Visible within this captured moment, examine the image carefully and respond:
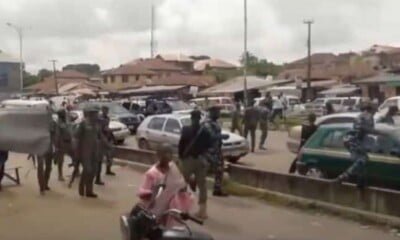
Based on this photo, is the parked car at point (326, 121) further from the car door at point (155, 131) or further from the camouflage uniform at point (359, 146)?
the camouflage uniform at point (359, 146)

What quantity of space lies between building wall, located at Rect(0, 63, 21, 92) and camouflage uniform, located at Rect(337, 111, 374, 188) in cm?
4408

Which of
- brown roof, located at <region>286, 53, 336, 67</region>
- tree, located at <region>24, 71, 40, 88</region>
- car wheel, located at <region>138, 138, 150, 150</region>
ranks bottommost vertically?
car wheel, located at <region>138, 138, 150, 150</region>

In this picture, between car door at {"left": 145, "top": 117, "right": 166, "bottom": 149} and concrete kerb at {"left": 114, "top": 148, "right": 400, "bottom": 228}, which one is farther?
car door at {"left": 145, "top": 117, "right": 166, "bottom": 149}

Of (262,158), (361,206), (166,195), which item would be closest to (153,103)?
(262,158)

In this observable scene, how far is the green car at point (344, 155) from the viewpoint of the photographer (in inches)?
472

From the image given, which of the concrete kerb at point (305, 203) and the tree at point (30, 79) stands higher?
the tree at point (30, 79)

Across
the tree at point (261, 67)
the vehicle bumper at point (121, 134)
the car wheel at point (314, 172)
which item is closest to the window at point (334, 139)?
the car wheel at point (314, 172)

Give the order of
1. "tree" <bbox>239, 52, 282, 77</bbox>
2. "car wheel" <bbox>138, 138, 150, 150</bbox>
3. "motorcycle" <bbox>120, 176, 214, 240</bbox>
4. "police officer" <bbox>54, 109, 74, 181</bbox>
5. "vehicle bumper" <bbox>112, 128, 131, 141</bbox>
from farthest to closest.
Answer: "tree" <bbox>239, 52, 282, 77</bbox>
"vehicle bumper" <bbox>112, 128, 131, 141</bbox>
"car wheel" <bbox>138, 138, 150, 150</bbox>
"police officer" <bbox>54, 109, 74, 181</bbox>
"motorcycle" <bbox>120, 176, 214, 240</bbox>

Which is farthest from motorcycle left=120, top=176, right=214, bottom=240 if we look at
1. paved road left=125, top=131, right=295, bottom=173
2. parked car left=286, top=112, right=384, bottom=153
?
paved road left=125, top=131, right=295, bottom=173

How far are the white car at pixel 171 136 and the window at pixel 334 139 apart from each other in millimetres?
6120

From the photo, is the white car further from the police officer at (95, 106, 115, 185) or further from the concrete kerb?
the concrete kerb

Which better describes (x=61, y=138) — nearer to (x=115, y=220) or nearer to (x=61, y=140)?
(x=61, y=140)

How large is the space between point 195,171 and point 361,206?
2640 millimetres

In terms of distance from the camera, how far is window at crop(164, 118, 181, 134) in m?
22.2
